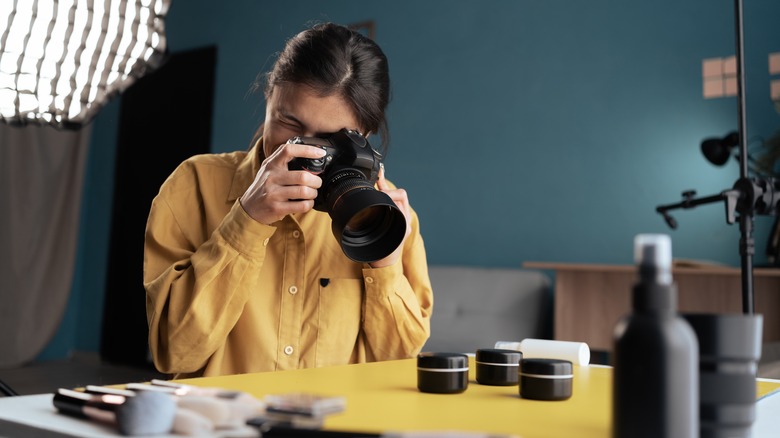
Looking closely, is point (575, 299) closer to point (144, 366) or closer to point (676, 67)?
point (676, 67)

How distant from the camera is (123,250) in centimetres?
383

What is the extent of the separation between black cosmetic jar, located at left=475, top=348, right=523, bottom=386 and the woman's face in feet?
1.27

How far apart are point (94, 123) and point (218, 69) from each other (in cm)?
85

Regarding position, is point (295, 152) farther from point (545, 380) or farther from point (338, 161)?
point (545, 380)

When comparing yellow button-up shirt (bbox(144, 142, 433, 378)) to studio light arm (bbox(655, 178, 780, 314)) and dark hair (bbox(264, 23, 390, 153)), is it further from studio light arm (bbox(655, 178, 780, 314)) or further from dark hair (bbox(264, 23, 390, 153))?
studio light arm (bbox(655, 178, 780, 314))

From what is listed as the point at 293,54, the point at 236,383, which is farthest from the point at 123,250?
the point at 236,383

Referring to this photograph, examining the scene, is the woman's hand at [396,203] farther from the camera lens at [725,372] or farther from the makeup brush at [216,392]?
the camera lens at [725,372]

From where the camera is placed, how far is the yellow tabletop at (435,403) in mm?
504

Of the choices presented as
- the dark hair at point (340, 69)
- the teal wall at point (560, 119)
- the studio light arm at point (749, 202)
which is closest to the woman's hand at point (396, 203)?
the dark hair at point (340, 69)

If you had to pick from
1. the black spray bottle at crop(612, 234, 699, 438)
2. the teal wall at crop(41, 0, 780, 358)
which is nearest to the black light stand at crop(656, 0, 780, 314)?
the black spray bottle at crop(612, 234, 699, 438)

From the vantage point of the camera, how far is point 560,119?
2738 millimetres

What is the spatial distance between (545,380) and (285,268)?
50 centimetres

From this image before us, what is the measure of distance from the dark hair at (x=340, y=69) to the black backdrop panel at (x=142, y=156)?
8.85ft

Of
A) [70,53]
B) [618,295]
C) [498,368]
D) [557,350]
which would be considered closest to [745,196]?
[557,350]
